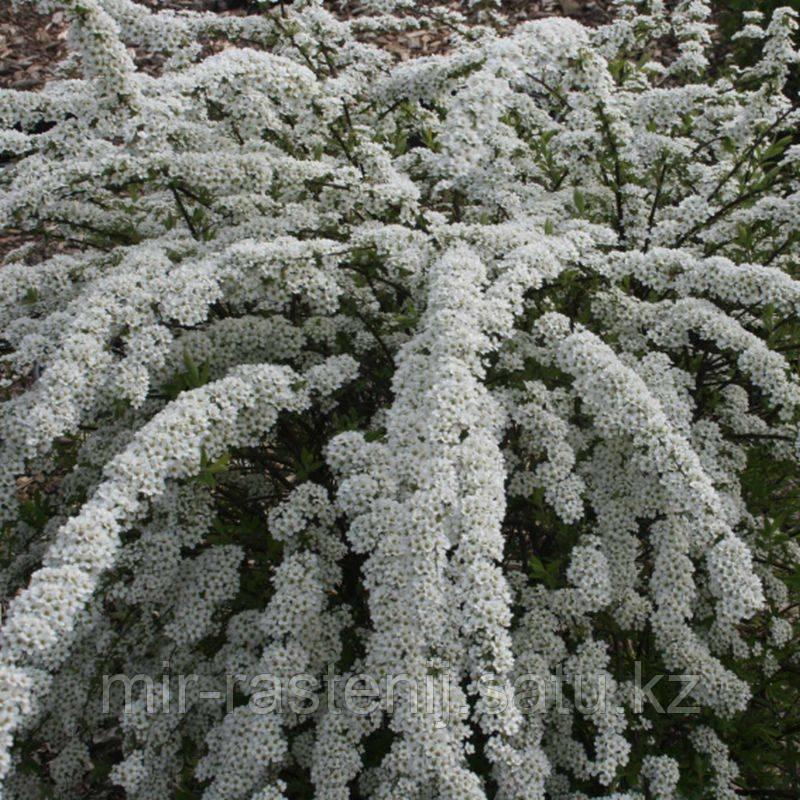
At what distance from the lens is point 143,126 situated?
397cm

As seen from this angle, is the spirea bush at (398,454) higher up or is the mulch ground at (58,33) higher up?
the spirea bush at (398,454)

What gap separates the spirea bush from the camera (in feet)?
9.96

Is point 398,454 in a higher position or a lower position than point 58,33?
higher

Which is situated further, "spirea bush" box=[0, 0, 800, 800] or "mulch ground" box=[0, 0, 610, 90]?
"mulch ground" box=[0, 0, 610, 90]

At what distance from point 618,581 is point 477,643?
35.0 inches

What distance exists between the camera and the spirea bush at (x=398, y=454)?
304cm

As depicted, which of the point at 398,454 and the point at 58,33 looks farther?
the point at 58,33

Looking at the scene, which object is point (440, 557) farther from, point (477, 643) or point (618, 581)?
point (618, 581)

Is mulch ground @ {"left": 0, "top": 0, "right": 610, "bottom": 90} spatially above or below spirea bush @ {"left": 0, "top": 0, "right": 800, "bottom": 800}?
below

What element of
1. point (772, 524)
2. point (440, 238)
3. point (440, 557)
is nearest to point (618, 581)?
point (772, 524)

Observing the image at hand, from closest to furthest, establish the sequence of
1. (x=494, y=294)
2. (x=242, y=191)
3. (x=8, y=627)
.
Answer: (x=8, y=627)
(x=494, y=294)
(x=242, y=191)

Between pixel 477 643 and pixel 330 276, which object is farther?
pixel 330 276

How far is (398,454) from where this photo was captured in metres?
3.16

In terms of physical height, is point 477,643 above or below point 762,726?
above
